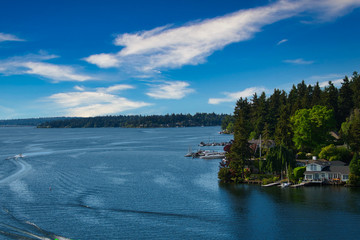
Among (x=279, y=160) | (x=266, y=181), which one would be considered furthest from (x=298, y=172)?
(x=266, y=181)

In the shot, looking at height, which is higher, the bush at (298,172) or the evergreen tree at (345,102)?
the evergreen tree at (345,102)

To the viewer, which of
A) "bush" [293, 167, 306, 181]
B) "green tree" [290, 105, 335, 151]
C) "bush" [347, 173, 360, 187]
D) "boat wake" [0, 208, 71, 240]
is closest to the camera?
"boat wake" [0, 208, 71, 240]

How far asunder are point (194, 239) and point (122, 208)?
1469cm

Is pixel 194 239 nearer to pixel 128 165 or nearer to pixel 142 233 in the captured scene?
pixel 142 233

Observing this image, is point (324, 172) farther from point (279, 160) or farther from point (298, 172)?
point (279, 160)

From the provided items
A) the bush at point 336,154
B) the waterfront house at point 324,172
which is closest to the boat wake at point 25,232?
the waterfront house at point 324,172

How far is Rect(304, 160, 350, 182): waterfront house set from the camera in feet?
190

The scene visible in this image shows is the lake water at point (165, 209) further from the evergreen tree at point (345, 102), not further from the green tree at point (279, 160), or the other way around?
the evergreen tree at point (345, 102)

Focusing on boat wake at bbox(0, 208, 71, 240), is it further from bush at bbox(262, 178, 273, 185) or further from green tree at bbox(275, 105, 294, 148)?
green tree at bbox(275, 105, 294, 148)

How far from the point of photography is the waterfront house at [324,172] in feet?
190

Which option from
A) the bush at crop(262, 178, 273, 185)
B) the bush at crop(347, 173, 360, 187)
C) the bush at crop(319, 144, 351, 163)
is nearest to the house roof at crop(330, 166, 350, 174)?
the bush at crop(347, 173, 360, 187)

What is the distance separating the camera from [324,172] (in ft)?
192

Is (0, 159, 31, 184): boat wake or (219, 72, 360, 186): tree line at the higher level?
(219, 72, 360, 186): tree line

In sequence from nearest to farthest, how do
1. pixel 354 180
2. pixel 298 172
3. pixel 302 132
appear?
1. pixel 354 180
2. pixel 298 172
3. pixel 302 132
